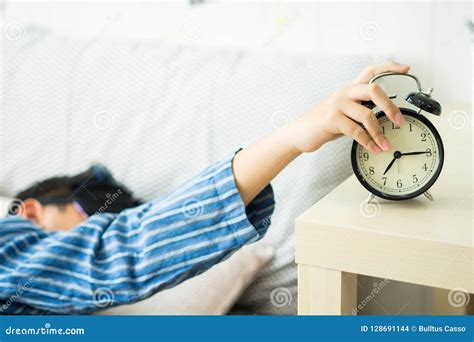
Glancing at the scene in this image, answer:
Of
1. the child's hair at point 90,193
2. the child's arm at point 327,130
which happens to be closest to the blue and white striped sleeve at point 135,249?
the child's arm at point 327,130

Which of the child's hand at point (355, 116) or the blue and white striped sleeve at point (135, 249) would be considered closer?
the child's hand at point (355, 116)

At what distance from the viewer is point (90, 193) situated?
1301mm

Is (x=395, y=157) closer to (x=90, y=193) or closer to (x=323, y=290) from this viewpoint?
(x=323, y=290)

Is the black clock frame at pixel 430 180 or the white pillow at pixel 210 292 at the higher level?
the black clock frame at pixel 430 180

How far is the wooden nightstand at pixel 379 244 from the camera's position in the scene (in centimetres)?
63

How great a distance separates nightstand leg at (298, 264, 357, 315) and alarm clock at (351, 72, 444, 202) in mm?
97

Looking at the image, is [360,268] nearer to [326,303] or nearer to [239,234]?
[326,303]

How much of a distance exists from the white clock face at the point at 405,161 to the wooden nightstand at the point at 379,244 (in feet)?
0.08

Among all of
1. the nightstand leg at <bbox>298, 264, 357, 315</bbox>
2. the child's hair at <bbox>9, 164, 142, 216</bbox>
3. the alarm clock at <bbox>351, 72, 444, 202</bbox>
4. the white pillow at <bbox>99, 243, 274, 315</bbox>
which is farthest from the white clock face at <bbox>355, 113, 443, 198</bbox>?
the child's hair at <bbox>9, 164, 142, 216</bbox>

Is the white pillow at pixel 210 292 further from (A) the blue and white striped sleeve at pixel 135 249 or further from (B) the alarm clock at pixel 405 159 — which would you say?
(B) the alarm clock at pixel 405 159

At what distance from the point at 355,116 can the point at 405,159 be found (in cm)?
8

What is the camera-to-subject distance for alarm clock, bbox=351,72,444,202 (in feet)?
2.32

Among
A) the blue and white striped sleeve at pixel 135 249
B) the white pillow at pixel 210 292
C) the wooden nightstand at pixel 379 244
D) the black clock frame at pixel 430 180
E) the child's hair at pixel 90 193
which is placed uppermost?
the black clock frame at pixel 430 180

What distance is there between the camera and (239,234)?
85 centimetres
